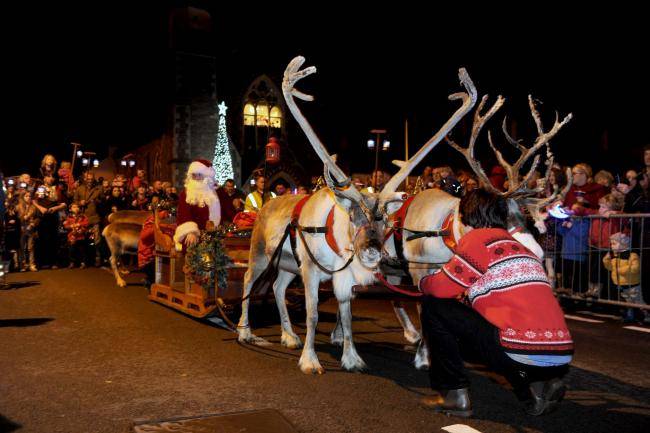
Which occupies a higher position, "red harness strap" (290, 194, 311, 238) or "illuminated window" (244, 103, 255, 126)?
"illuminated window" (244, 103, 255, 126)

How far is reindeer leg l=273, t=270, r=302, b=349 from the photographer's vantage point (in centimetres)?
651

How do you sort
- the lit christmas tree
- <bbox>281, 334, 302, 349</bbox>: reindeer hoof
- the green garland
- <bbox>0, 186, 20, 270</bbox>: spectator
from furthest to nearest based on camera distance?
the lit christmas tree, <bbox>0, 186, 20, 270</bbox>: spectator, the green garland, <bbox>281, 334, 302, 349</bbox>: reindeer hoof

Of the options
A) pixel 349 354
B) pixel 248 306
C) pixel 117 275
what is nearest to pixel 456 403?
pixel 349 354

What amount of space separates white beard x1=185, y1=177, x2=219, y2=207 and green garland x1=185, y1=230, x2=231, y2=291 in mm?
646

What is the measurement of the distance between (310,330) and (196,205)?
328 cm

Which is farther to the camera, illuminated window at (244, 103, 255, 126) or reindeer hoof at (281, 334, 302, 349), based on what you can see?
illuminated window at (244, 103, 255, 126)

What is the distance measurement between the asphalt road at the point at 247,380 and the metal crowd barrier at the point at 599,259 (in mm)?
786

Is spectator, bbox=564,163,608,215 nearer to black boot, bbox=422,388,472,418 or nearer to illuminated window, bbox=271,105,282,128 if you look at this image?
black boot, bbox=422,388,472,418

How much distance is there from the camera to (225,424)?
4.01 meters

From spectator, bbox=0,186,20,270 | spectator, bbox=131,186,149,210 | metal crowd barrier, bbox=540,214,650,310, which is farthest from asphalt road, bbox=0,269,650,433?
spectator, bbox=131,186,149,210

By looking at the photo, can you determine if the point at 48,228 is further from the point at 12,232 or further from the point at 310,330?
the point at 310,330

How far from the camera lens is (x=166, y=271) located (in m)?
10.5

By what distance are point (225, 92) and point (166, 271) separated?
96.6ft

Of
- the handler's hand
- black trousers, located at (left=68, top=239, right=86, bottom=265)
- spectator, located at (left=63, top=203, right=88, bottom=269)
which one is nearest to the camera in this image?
the handler's hand
